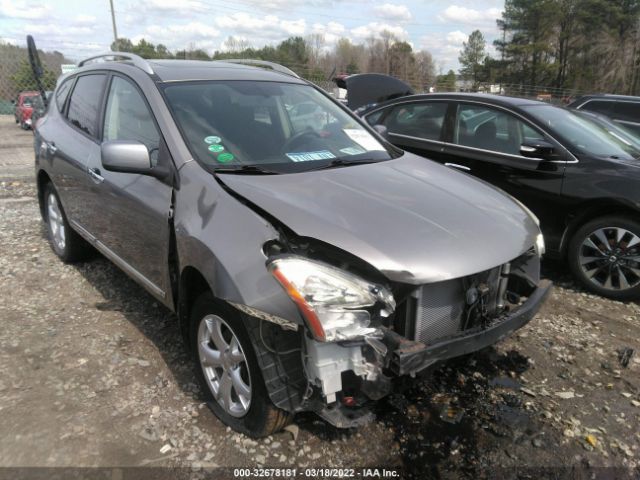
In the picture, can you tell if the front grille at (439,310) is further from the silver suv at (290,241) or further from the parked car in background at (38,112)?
the parked car in background at (38,112)

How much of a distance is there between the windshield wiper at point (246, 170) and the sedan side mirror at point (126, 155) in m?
0.43

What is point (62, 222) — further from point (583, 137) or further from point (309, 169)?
point (583, 137)

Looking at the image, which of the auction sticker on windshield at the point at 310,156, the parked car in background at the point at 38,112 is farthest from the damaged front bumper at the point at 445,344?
the parked car in background at the point at 38,112

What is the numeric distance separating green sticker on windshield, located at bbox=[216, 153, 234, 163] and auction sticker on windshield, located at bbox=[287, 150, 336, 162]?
0.36m

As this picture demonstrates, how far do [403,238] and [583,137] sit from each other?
3.33m

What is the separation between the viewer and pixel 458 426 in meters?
2.60

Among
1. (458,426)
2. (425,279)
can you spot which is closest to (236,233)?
(425,279)

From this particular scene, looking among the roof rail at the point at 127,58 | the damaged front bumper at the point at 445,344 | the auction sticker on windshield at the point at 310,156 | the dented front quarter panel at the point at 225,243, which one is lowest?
the damaged front bumper at the point at 445,344

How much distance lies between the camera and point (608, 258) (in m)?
4.17

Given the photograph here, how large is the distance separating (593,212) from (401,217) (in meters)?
2.75

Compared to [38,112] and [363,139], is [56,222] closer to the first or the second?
[38,112]

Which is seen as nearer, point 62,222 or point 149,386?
point 149,386

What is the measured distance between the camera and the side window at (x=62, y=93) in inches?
176

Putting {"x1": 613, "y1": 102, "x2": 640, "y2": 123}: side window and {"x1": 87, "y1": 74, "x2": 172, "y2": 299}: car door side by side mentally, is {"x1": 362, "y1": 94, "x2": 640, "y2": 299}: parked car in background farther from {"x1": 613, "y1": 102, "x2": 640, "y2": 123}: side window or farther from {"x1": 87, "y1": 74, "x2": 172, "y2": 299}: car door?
{"x1": 613, "y1": 102, "x2": 640, "y2": 123}: side window
